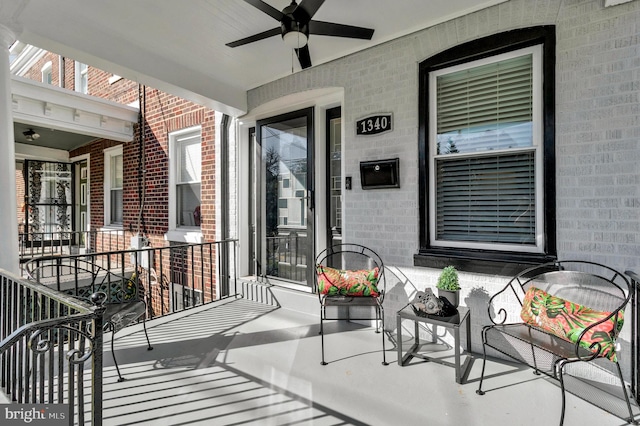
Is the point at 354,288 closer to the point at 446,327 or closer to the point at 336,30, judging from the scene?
the point at 446,327

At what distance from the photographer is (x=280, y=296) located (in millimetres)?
3910

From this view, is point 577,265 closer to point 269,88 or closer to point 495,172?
point 495,172

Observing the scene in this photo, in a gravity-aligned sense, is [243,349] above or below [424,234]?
A: below

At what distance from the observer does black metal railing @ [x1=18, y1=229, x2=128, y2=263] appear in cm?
630

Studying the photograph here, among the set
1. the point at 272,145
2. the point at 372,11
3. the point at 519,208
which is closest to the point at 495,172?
the point at 519,208

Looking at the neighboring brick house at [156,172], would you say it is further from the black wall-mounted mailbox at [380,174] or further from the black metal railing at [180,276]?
the black wall-mounted mailbox at [380,174]

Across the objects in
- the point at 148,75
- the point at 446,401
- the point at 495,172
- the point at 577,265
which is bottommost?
the point at 446,401

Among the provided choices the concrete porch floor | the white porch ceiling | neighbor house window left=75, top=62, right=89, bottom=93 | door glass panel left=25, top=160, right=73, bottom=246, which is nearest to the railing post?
the concrete porch floor

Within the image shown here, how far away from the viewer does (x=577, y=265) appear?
2.28 meters

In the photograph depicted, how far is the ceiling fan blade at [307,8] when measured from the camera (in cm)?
211

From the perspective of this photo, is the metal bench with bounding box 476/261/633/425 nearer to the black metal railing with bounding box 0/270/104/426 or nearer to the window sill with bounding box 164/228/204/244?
the black metal railing with bounding box 0/270/104/426

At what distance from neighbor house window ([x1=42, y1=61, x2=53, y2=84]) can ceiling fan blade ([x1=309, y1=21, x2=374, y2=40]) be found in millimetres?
9518

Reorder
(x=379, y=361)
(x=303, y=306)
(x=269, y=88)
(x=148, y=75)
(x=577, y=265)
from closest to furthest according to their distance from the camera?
(x=577, y=265), (x=379, y=361), (x=148, y=75), (x=303, y=306), (x=269, y=88)

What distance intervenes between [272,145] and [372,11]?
2067 millimetres
